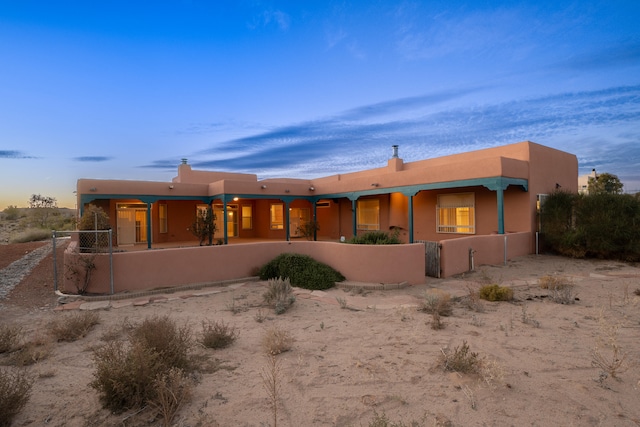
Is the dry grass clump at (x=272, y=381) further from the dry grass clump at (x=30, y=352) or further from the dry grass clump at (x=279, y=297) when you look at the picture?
the dry grass clump at (x=30, y=352)

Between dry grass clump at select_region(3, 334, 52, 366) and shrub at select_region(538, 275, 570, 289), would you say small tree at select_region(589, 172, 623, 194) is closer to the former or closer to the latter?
shrub at select_region(538, 275, 570, 289)

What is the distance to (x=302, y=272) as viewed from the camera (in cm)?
866

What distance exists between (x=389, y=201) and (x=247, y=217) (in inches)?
354

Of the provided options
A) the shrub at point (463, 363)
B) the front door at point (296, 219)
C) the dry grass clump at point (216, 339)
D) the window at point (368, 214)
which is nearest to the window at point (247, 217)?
the front door at point (296, 219)

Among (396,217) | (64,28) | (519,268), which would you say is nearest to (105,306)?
(64,28)

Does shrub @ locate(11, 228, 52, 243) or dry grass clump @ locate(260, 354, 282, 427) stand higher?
shrub @ locate(11, 228, 52, 243)

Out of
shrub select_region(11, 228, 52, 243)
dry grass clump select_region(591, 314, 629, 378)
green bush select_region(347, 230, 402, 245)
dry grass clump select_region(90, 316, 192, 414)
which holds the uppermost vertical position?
green bush select_region(347, 230, 402, 245)

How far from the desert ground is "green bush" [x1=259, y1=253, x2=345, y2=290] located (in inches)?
42.0

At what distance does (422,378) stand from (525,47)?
1375 cm

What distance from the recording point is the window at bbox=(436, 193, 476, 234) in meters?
13.8

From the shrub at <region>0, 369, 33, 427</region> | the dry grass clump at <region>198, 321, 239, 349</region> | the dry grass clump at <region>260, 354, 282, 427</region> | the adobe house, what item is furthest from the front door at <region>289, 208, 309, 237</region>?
the shrub at <region>0, 369, 33, 427</region>

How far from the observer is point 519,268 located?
398 inches

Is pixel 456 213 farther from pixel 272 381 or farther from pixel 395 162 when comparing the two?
pixel 272 381

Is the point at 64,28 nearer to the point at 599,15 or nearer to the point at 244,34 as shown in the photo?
the point at 244,34
